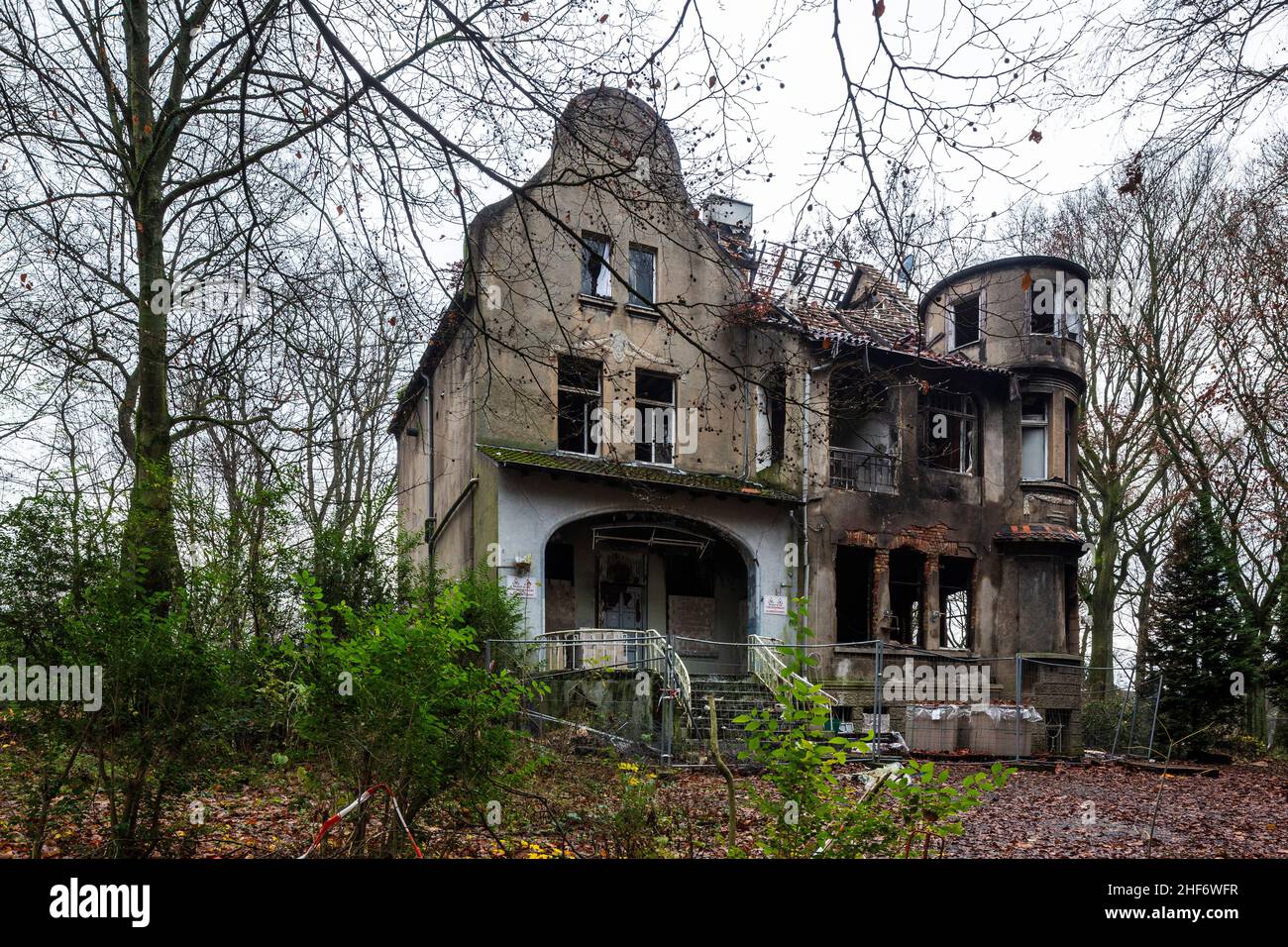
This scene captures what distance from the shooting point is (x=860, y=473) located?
2114 centimetres

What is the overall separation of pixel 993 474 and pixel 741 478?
610 cm

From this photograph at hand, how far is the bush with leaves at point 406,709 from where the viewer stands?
5.15m

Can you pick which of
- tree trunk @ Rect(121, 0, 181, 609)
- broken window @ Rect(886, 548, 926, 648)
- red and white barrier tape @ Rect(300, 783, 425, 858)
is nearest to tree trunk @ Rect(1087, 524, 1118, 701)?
broken window @ Rect(886, 548, 926, 648)

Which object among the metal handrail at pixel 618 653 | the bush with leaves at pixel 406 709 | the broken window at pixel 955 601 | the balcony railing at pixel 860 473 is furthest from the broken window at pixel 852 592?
the bush with leaves at pixel 406 709

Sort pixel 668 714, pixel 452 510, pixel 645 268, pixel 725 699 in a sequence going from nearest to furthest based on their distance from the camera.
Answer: pixel 668 714, pixel 725 699, pixel 645 268, pixel 452 510

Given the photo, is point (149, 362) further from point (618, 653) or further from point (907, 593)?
point (907, 593)

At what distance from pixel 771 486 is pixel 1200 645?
11.2 metres

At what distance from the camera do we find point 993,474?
72.8ft

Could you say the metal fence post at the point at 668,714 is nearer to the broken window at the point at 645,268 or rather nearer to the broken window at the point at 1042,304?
the broken window at the point at 645,268

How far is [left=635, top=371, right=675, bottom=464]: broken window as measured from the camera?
20281mm

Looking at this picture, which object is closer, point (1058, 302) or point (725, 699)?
point (725, 699)

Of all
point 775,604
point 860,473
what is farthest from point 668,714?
point 860,473
